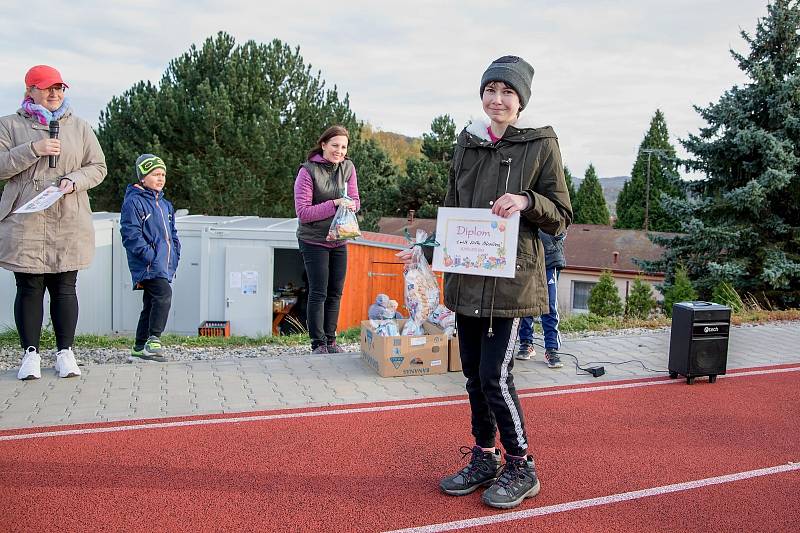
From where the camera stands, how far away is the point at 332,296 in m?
7.42

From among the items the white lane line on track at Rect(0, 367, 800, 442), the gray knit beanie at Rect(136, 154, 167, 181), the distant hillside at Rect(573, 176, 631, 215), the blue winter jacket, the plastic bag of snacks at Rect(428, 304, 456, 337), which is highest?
the distant hillside at Rect(573, 176, 631, 215)

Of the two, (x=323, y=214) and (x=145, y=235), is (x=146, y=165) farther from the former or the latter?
(x=323, y=214)

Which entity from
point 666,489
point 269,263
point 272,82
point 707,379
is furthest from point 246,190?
point 666,489

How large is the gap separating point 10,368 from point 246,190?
65.0 ft

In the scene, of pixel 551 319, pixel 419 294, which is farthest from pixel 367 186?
pixel 419 294

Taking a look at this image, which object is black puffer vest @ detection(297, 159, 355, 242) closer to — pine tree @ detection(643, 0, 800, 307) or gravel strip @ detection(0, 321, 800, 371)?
gravel strip @ detection(0, 321, 800, 371)

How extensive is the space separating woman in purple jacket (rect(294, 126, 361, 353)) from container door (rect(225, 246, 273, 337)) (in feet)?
22.0

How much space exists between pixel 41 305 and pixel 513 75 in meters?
4.42

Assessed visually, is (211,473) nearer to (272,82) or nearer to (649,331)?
(649,331)

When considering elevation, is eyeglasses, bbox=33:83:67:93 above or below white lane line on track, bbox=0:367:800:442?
above

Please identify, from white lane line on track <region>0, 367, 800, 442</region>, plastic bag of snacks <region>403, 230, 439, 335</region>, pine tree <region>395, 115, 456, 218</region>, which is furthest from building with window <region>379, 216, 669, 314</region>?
white lane line on track <region>0, 367, 800, 442</region>

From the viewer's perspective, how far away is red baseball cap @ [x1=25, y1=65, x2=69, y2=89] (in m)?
5.59

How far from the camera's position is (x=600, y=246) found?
41.9 meters

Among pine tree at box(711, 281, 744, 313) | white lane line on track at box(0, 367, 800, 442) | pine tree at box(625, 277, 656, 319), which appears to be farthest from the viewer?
pine tree at box(625, 277, 656, 319)
